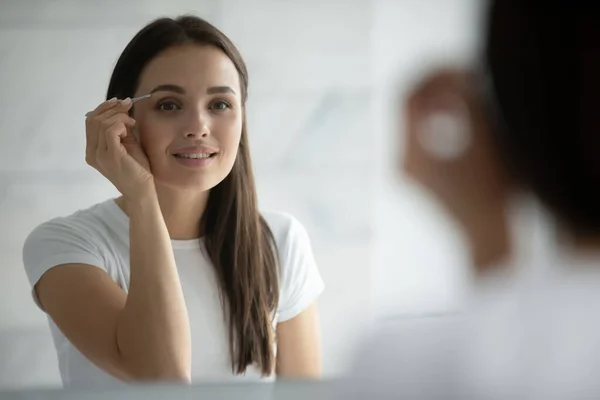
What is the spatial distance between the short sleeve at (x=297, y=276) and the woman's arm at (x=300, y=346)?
15mm

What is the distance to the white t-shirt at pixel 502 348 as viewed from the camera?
46cm

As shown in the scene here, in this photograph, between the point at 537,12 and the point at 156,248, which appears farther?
the point at 156,248

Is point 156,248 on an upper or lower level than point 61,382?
upper

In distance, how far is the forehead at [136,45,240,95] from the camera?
1.60 meters

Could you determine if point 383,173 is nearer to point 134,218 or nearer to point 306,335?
point 306,335

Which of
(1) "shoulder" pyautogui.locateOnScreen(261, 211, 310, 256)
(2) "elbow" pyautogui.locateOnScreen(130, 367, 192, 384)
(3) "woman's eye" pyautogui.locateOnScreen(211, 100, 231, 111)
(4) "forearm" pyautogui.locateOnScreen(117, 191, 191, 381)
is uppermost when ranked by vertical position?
(3) "woman's eye" pyautogui.locateOnScreen(211, 100, 231, 111)

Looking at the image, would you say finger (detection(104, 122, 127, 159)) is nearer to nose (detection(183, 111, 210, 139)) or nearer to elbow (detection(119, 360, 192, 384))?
nose (detection(183, 111, 210, 139))

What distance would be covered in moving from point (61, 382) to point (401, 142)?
4.07ft

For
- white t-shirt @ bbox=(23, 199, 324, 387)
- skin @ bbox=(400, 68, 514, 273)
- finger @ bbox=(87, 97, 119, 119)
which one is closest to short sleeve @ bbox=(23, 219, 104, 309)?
A: white t-shirt @ bbox=(23, 199, 324, 387)

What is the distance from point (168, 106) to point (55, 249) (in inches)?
12.6

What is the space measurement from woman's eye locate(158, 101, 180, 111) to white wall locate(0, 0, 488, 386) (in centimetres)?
11

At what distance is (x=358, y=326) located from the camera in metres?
1.64

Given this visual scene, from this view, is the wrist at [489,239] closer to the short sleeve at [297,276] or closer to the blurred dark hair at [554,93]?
the blurred dark hair at [554,93]

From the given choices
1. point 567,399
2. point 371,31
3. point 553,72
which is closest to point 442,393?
point 567,399
